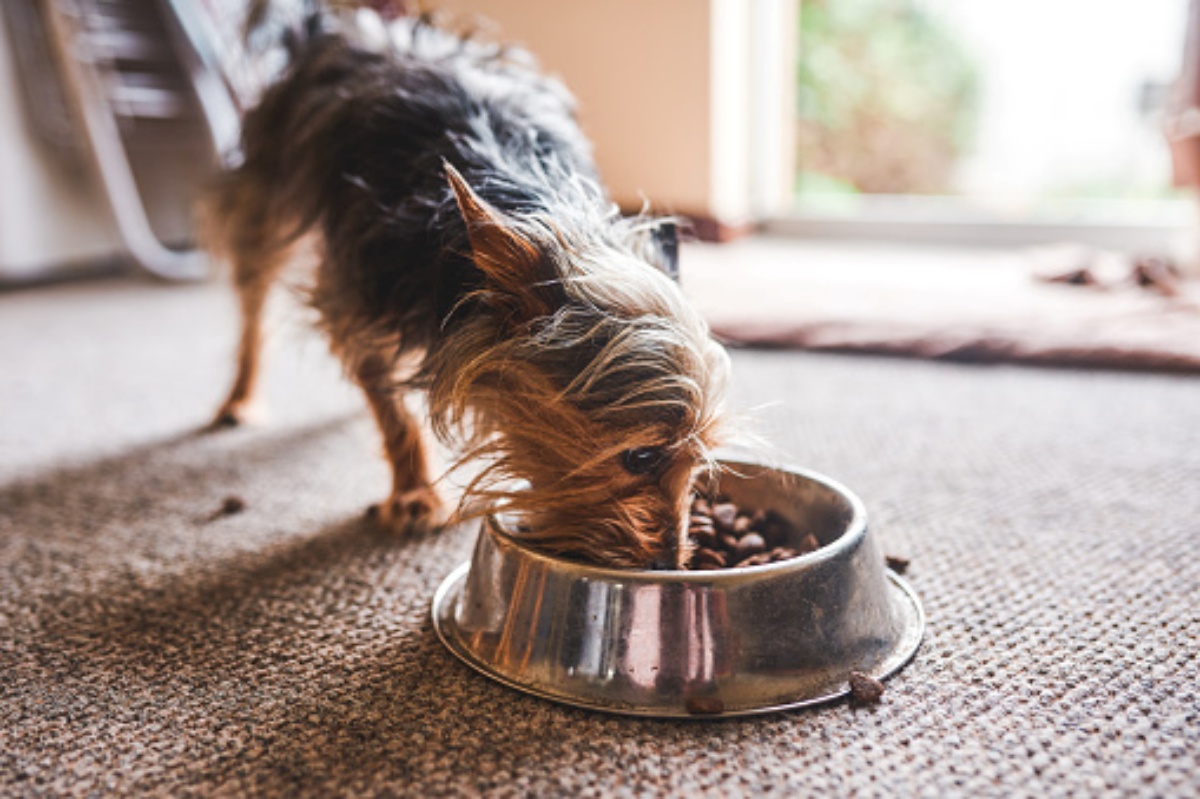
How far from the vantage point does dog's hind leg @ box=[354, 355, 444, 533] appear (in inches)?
78.7

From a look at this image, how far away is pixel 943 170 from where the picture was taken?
6000 mm

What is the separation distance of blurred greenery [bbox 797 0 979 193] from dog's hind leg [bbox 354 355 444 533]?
4550 mm

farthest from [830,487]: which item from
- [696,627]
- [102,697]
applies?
[102,697]

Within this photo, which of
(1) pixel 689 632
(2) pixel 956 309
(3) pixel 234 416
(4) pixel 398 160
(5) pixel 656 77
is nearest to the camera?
(1) pixel 689 632

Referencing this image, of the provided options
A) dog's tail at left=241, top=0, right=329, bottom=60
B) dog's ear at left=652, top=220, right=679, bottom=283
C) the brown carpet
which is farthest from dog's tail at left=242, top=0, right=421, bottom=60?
the brown carpet

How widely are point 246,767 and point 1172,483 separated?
1793 mm

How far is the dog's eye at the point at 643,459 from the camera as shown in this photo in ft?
4.88

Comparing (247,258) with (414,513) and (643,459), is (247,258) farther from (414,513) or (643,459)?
(643,459)

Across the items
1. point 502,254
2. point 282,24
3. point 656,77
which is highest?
point 282,24

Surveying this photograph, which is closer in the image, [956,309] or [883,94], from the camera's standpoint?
[956,309]

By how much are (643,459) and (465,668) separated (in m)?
0.37

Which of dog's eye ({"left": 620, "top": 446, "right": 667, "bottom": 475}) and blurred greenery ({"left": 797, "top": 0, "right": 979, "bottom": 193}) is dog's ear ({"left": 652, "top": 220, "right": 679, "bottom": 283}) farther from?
blurred greenery ({"left": 797, "top": 0, "right": 979, "bottom": 193})

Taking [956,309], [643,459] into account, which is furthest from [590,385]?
[956,309]

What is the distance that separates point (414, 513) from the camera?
200 cm
